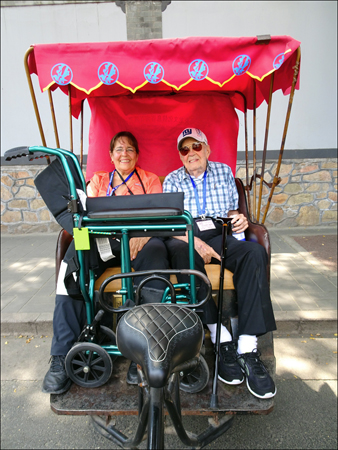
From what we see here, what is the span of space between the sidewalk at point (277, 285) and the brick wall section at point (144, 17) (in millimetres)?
3302

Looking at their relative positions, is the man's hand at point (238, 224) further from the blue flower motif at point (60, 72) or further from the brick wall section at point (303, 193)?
the brick wall section at point (303, 193)

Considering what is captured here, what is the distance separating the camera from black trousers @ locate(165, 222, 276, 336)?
81.6 inches

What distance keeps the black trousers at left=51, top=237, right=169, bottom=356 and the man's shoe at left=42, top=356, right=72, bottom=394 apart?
0.08m

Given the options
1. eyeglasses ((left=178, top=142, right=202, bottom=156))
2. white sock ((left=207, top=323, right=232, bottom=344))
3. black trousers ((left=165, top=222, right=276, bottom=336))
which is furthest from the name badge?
white sock ((left=207, top=323, right=232, bottom=344))

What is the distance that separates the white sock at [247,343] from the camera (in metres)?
2.06

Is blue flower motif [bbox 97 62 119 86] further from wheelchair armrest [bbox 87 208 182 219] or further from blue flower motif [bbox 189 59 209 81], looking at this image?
wheelchair armrest [bbox 87 208 182 219]

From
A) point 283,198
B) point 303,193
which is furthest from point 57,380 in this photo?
point 303,193

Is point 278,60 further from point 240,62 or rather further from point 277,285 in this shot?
point 277,285

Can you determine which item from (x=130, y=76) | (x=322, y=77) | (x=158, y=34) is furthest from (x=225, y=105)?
(x=322, y=77)

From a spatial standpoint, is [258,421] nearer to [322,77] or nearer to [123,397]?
[123,397]

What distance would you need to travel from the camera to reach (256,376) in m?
1.89

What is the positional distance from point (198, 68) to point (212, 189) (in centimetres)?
105

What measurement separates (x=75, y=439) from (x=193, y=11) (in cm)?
609

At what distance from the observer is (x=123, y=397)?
6.00ft
